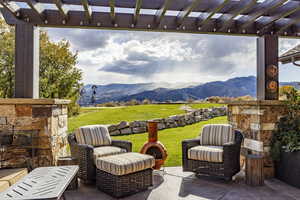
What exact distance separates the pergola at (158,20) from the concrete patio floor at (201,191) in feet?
5.30

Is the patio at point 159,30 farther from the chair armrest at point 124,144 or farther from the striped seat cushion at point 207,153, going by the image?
the chair armrest at point 124,144

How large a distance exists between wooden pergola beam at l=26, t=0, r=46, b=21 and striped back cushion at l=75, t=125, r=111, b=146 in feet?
6.20

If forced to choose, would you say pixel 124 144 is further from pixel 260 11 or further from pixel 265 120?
pixel 260 11

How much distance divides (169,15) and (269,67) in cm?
207

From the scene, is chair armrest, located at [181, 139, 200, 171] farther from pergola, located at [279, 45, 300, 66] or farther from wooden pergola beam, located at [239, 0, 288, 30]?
pergola, located at [279, 45, 300, 66]

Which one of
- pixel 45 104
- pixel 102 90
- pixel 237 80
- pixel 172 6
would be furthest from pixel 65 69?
pixel 237 80

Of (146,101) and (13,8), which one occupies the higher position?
(13,8)

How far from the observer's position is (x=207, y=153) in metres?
3.59

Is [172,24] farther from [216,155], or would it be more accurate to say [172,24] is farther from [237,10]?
[216,155]

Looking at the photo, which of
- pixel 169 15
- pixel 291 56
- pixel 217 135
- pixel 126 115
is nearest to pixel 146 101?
pixel 126 115

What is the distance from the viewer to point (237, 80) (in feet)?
59.7

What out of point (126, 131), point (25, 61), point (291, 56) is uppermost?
point (291, 56)

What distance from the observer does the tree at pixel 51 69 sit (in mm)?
8034

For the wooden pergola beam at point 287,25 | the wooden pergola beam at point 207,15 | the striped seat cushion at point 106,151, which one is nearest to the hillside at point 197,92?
the wooden pergola beam at point 287,25
